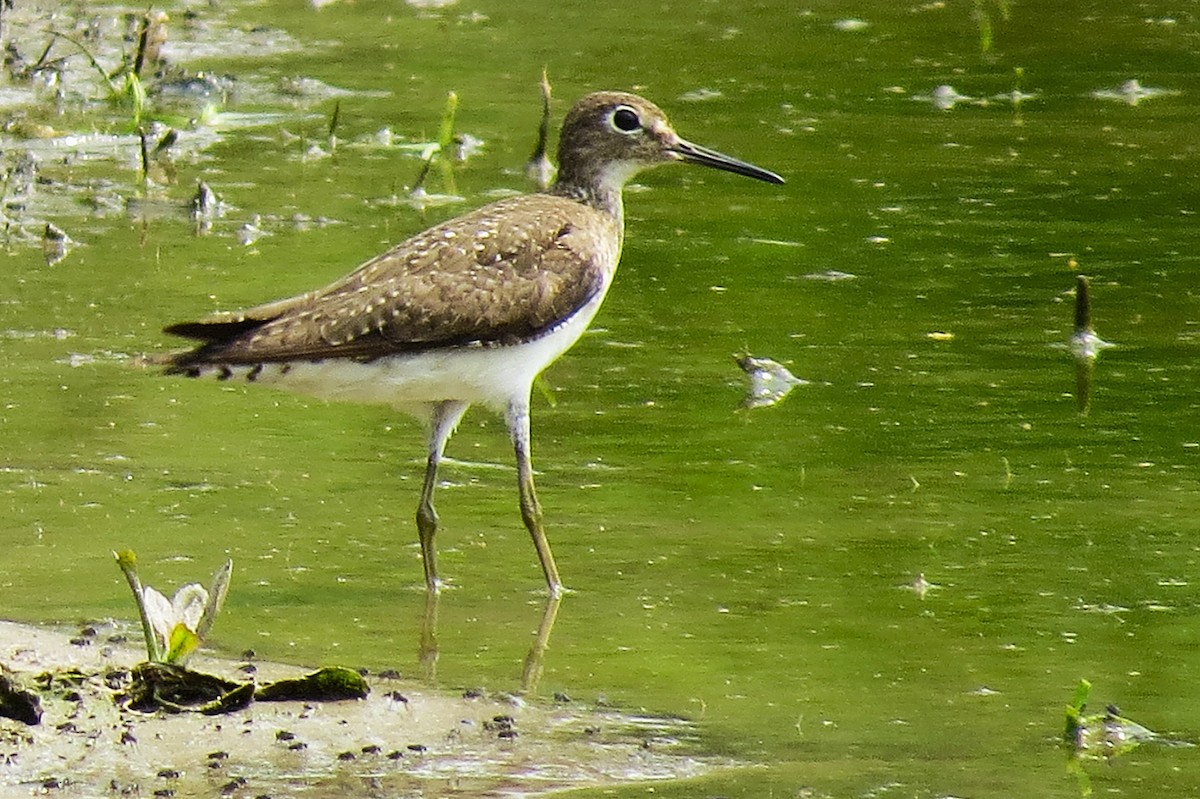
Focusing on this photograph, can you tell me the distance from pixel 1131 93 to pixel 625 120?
→ 540 centimetres

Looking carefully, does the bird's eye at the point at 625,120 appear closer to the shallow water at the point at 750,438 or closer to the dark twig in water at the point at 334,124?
the shallow water at the point at 750,438

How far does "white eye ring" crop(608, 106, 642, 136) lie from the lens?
8141mm

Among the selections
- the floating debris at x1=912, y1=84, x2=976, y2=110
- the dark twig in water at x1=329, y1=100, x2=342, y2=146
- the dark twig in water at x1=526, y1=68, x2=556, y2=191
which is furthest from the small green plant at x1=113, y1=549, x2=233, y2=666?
the floating debris at x1=912, y1=84, x2=976, y2=110

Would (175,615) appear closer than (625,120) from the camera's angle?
Yes

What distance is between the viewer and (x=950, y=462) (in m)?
7.75

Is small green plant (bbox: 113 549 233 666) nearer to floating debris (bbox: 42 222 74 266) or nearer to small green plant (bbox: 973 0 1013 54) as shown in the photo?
floating debris (bbox: 42 222 74 266)

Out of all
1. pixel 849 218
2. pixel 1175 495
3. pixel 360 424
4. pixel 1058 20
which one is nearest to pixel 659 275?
pixel 849 218

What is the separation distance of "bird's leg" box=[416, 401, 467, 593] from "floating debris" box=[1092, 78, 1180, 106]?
20.8ft

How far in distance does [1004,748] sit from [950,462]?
2.19 m

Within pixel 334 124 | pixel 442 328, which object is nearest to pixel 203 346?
pixel 442 328

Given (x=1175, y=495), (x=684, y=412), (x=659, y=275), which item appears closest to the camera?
(x=1175, y=495)

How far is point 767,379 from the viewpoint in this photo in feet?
28.1

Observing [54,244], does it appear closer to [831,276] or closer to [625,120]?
[625,120]

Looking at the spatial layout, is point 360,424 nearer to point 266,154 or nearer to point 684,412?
point 684,412
